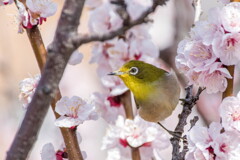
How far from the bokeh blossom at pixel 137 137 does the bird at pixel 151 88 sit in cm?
5

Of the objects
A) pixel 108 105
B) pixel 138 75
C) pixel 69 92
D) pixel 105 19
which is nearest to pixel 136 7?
pixel 105 19

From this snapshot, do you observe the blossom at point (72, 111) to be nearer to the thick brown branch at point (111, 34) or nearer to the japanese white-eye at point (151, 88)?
the japanese white-eye at point (151, 88)

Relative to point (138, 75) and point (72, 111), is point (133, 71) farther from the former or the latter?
point (72, 111)

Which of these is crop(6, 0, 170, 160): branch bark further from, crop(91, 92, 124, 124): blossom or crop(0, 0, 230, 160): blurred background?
crop(0, 0, 230, 160): blurred background

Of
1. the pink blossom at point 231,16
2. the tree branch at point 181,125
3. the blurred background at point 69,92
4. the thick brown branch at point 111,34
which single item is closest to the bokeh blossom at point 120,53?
the tree branch at point 181,125

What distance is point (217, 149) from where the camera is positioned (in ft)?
3.70

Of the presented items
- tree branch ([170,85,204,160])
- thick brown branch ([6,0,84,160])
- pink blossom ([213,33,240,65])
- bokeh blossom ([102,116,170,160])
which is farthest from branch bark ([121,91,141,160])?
thick brown branch ([6,0,84,160])

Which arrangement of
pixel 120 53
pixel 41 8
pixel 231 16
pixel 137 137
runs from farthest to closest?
1. pixel 120 53
2. pixel 137 137
3. pixel 41 8
4. pixel 231 16

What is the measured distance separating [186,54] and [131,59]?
491mm

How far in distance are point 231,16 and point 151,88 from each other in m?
0.70

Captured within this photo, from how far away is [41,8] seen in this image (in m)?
1.19

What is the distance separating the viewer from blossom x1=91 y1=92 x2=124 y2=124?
1636mm

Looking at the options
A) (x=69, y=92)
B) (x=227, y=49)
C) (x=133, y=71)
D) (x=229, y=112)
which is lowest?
(x=69, y=92)

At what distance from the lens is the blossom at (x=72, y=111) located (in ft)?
3.73
